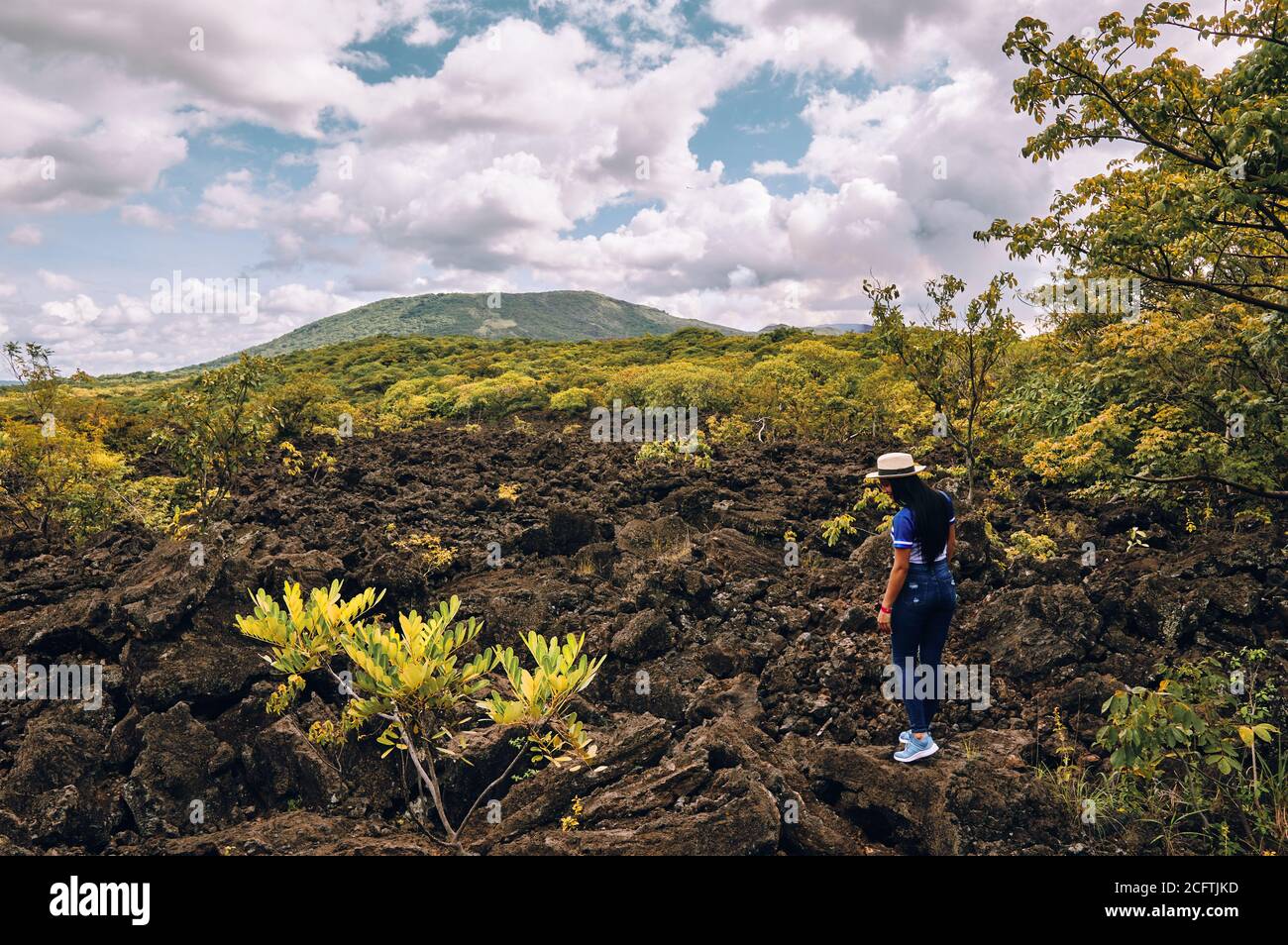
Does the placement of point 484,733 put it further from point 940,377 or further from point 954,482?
point 954,482

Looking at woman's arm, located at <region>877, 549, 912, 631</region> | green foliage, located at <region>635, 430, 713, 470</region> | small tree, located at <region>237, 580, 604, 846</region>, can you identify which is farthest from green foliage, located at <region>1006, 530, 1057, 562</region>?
green foliage, located at <region>635, 430, 713, 470</region>

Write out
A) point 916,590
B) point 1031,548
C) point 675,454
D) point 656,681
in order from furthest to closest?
point 675,454 < point 1031,548 < point 656,681 < point 916,590

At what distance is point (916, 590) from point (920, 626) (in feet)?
0.88

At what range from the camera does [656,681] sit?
19.1ft

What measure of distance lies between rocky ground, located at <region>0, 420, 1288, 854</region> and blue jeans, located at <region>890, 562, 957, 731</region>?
38 cm

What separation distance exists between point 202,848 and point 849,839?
3595mm

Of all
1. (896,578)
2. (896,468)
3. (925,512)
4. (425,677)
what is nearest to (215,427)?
(425,677)

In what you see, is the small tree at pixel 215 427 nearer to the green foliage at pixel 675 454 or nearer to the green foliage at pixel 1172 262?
the green foliage at pixel 675 454

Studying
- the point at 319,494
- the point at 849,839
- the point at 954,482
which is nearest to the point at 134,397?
the point at 319,494

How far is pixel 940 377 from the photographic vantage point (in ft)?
31.9

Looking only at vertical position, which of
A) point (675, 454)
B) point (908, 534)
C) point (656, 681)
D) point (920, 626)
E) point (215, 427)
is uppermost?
point (215, 427)

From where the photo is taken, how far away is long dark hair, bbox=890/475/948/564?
15.5ft

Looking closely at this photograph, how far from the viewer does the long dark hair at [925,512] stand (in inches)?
187

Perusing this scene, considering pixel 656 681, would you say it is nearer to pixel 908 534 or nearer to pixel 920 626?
pixel 920 626
